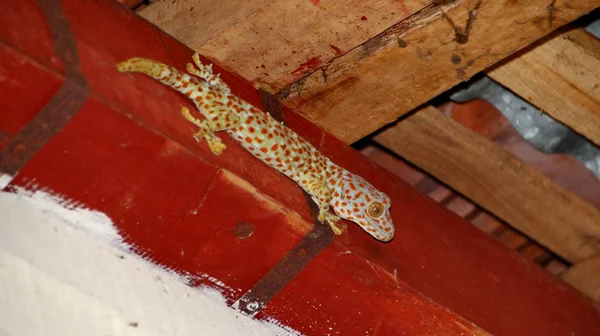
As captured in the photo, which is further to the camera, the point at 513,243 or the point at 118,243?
the point at 513,243

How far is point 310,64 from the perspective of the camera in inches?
115

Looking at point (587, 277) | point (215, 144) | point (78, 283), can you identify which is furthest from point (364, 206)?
point (587, 277)

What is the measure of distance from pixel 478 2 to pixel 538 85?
0.66m

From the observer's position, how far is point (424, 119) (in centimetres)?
337

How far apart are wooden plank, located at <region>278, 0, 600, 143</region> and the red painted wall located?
5.5 inches

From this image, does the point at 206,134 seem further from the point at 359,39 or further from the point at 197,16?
the point at 359,39

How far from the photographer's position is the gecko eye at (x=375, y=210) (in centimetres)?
294

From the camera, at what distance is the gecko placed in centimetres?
251

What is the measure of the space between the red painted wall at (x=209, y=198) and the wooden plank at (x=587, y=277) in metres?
0.58

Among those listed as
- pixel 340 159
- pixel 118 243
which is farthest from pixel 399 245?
pixel 118 243

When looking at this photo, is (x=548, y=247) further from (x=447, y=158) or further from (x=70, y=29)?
(x=70, y=29)

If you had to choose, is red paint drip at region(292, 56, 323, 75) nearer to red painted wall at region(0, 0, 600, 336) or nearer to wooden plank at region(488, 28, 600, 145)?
red painted wall at region(0, 0, 600, 336)

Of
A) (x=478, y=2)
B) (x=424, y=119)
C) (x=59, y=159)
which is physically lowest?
(x=424, y=119)

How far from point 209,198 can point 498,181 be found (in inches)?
66.3
